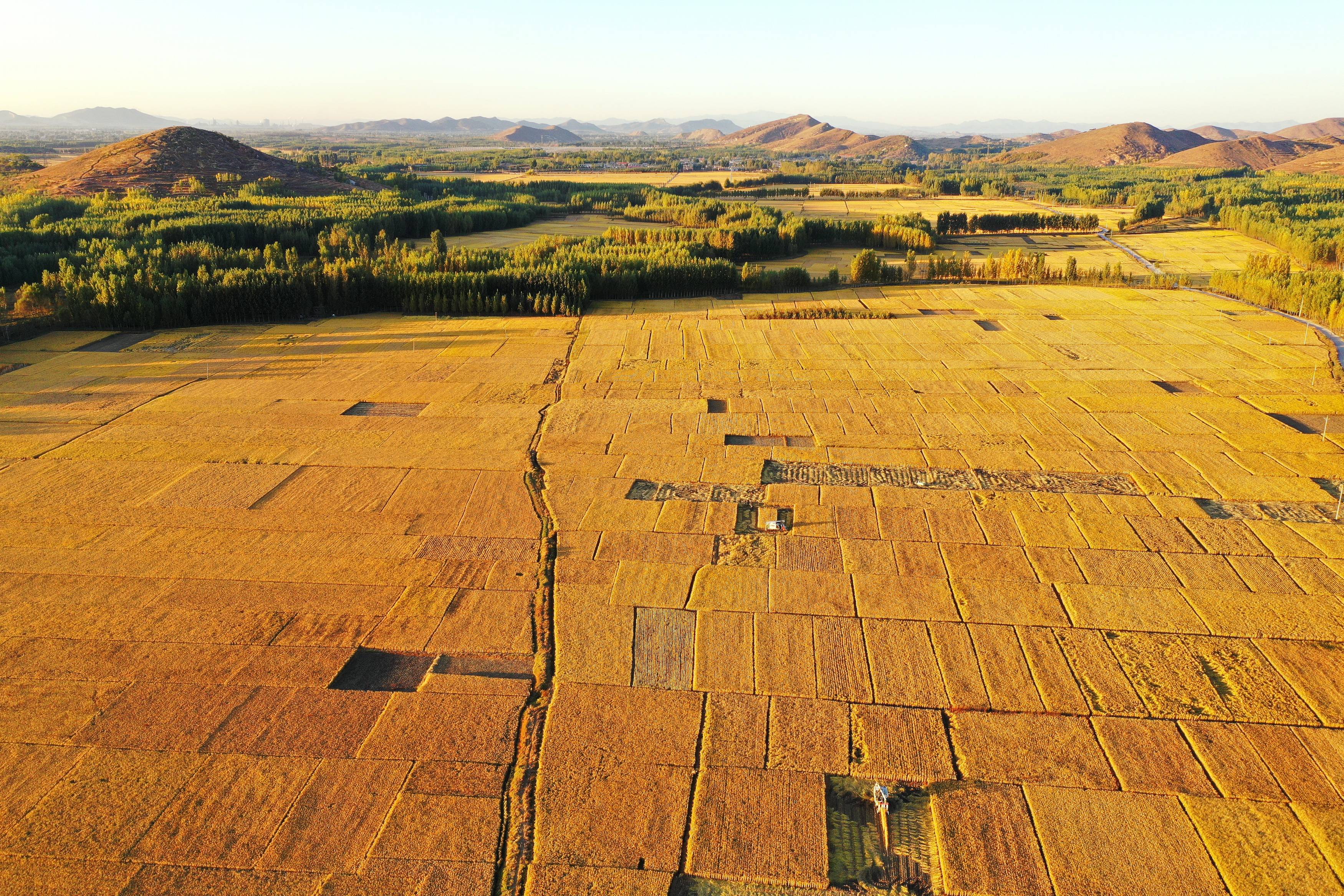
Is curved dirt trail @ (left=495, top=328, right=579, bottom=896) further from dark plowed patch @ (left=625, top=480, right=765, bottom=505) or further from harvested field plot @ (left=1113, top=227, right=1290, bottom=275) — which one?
harvested field plot @ (left=1113, top=227, right=1290, bottom=275)

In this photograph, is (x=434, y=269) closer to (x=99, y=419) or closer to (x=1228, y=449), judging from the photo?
(x=99, y=419)

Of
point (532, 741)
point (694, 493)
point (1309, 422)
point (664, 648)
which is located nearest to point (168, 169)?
point (694, 493)

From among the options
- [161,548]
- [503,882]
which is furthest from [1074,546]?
[161,548]

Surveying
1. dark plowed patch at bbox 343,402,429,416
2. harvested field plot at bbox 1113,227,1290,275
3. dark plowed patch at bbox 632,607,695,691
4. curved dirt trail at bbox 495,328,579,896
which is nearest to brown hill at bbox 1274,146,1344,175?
harvested field plot at bbox 1113,227,1290,275

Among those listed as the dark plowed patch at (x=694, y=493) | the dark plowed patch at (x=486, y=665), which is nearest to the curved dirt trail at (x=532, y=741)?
the dark plowed patch at (x=486, y=665)

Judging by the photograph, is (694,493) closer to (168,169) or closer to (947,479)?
(947,479)

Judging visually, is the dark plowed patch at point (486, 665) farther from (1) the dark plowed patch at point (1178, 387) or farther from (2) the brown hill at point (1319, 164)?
(2) the brown hill at point (1319, 164)
